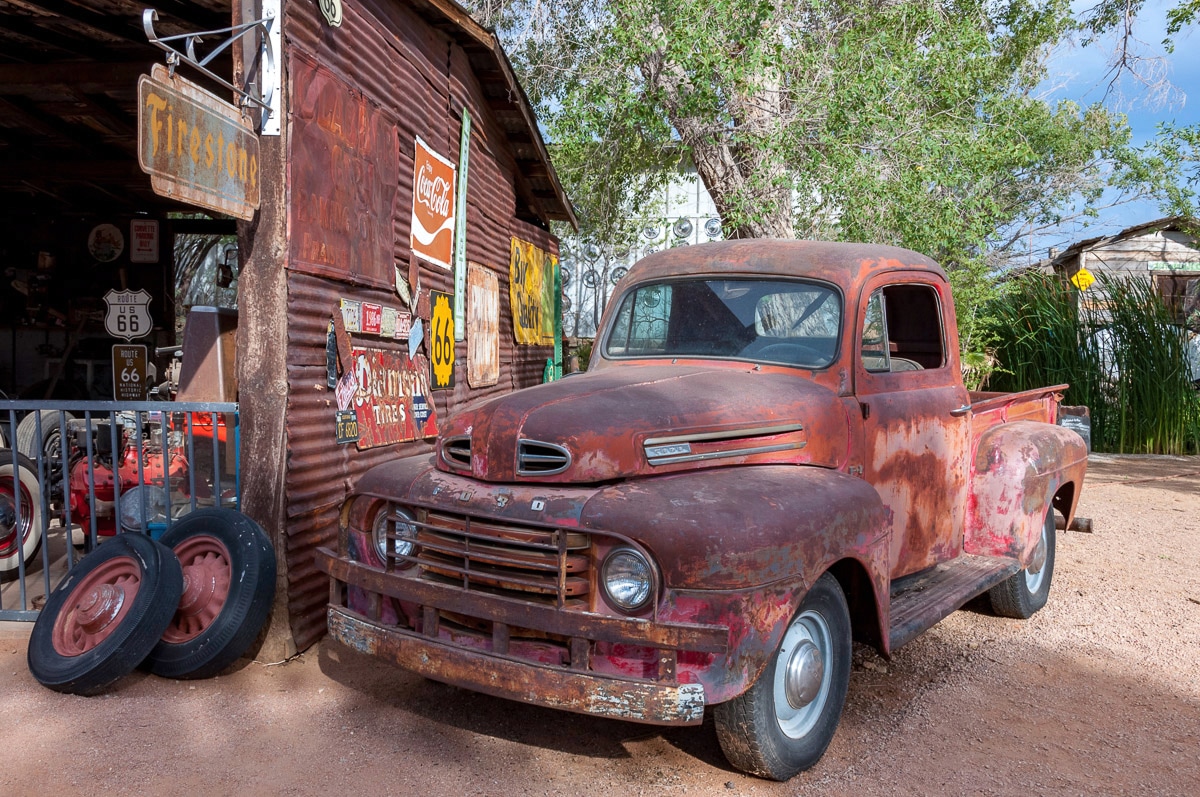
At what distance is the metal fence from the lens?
454 centimetres

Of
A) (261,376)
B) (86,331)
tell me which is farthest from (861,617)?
(86,331)

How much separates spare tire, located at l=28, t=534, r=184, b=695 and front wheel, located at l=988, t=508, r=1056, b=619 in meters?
4.26

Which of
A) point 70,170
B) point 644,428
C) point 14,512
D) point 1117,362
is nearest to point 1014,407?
point 644,428

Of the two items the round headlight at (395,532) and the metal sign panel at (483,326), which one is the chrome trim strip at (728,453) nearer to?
the round headlight at (395,532)

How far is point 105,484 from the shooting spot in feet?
17.8

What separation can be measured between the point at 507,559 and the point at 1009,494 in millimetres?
3046

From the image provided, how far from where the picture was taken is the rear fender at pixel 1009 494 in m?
4.78

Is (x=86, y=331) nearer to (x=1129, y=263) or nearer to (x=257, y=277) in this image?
(x=257, y=277)

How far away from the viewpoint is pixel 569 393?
352 cm

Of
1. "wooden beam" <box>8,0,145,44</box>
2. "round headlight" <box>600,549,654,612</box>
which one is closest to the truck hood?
"round headlight" <box>600,549,654,612</box>

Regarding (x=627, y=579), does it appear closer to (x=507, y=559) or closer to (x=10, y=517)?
(x=507, y=559)

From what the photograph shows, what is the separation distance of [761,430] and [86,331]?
8.94 metres

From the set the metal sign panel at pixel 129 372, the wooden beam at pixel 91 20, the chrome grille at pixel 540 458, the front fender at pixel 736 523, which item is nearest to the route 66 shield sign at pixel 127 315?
the metal sign panel at pixel 129 372

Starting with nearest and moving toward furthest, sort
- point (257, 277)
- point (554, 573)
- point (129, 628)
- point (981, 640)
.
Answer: point (554, 573) → point (129, 628) → point (257, 277) → point (981, 640)
